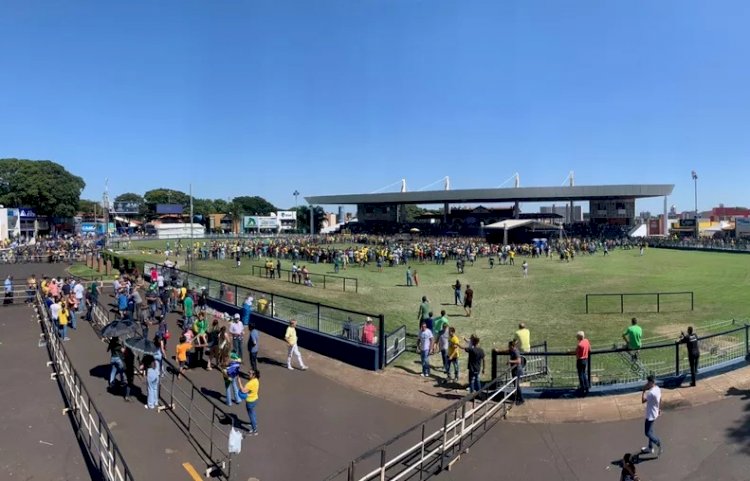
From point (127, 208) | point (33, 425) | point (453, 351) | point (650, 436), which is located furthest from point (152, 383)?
point (127, 208)

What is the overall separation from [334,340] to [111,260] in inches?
1169

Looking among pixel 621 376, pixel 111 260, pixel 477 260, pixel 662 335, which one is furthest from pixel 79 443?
pixel 477 260

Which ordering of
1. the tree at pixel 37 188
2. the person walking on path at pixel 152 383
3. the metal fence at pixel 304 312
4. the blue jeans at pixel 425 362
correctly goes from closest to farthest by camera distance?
the person walking on path at pixel 152 383
the blue jeans at pixel 425 362
the metal fence at pixel 304 312
the tree at pixel 37 188

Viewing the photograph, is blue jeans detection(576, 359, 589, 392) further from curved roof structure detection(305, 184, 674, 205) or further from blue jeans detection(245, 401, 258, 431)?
curved roof structure detection(305, 184, 674, 205)

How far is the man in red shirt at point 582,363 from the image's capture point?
1026cm

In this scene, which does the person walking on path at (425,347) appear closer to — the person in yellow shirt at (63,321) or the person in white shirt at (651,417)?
the person in white shirt at (651,417)

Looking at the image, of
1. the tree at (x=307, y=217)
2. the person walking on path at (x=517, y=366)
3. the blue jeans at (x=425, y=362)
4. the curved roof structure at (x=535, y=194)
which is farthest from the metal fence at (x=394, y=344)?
the tree at (x=307, y=217)

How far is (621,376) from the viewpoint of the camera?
1124cm

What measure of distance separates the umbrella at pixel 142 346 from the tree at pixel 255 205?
144189mm

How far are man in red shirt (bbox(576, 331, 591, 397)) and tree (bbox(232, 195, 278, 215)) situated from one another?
147 metres

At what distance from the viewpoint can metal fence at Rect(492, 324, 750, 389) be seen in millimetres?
10977

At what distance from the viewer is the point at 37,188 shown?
80938 millimetres

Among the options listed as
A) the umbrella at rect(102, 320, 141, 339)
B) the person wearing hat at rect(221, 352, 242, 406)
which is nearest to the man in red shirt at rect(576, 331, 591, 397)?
the person wearing hat at rect(221, 352, 242, 406)

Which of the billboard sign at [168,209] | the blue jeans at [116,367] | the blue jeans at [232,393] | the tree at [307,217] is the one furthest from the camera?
the tree at [307,217]
